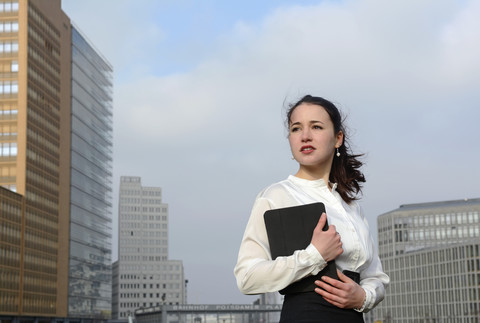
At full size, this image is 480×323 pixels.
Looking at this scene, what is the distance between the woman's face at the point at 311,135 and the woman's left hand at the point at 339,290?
558 mm

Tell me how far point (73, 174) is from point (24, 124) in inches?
1094

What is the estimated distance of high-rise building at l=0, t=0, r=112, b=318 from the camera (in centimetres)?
10494

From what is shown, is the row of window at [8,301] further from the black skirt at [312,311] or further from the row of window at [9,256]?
the black skirt at [312,311]

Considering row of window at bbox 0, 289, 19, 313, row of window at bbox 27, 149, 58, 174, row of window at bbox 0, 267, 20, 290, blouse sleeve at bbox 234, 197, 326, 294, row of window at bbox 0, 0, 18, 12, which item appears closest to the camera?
blouse sleeve at bbox 234, 197, 326, 294

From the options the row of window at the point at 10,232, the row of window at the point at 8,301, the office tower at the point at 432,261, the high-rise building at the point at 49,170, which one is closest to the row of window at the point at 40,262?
the high-rise building at the point at 49,170

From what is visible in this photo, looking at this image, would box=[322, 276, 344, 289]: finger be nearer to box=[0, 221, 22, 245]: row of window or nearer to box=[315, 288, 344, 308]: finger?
box=[315, 288, 344, 308]: finger

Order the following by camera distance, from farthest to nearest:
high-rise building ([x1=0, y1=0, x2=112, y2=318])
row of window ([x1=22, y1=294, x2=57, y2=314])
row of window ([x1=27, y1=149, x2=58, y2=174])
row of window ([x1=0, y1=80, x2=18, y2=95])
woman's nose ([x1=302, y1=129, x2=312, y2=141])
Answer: row of window ([x1=27, y1=149, x2=58, y2=174]) < row of window ([x1=0, y1=80, x2=18, y2=95]) < high-rise building ([x1=0, y1=0, x2=112, y2=318]) < row of window ([x1=22, y1=294, x2=57, y2=314]) < woman's nose ([x1=302, y1=129, x2=312, y2=141])

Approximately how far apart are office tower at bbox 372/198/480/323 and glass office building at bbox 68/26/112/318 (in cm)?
5755

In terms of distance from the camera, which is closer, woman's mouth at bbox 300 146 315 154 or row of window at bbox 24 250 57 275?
woman's mouth at bbox 300 146 315 154

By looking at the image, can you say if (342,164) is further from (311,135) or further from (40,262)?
(40,262)

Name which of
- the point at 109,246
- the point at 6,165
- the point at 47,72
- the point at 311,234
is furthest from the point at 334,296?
the point at 109,246

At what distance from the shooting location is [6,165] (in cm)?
10656

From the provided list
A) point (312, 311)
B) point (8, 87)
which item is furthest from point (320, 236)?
point (8, 87)

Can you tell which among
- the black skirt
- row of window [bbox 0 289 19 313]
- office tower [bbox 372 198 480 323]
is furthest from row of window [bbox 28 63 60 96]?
the black skirt
